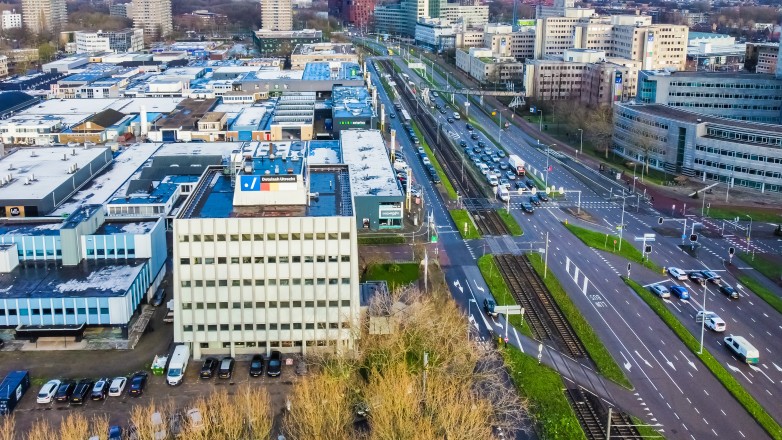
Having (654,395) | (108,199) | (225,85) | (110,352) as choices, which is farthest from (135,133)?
(654,395)

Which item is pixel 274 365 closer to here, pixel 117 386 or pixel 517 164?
pixel 117 386

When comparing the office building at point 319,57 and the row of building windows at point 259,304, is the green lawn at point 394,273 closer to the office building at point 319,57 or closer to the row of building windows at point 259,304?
the row of building windows at point 259,304

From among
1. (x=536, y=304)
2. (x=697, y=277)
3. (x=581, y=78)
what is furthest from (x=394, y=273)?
(x=581, y=78)

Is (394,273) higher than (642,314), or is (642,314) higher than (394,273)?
(394,273)

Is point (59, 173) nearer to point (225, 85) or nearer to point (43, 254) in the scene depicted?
point (43, 254)

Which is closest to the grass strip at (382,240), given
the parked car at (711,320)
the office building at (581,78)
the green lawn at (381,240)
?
the green lawn at (381,240)
